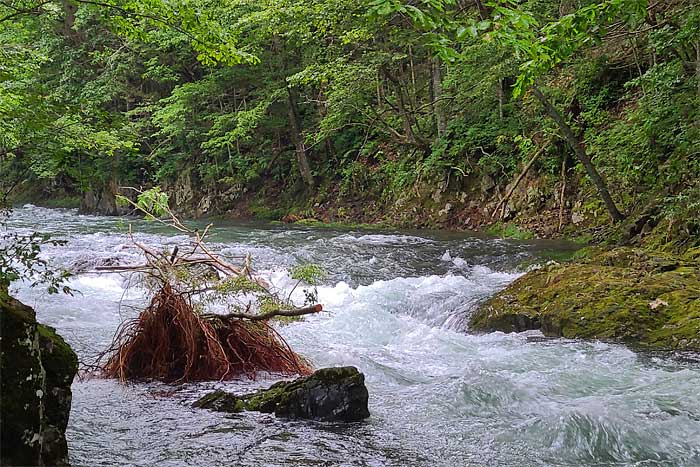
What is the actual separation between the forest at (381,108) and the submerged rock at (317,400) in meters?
2.15

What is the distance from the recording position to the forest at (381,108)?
465 centimetres

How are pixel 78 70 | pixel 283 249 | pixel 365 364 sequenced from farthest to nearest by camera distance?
pixel 78 70, pixel 283 249, pixel 365 364

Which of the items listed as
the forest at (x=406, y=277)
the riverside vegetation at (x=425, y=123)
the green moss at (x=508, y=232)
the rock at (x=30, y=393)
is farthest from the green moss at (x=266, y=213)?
the rock at (x=30, y=393)

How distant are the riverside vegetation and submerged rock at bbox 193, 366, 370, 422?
206cm

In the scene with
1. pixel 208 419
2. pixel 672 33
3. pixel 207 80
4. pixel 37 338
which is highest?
pixel 207 80

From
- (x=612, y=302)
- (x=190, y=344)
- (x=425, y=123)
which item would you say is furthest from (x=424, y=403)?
(x=425, y=123)

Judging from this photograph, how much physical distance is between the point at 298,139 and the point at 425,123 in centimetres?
557

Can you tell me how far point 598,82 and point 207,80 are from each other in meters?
14.6

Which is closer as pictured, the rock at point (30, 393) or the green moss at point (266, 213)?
the rock at point (30, 393)

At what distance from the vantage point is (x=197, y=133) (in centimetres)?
2503

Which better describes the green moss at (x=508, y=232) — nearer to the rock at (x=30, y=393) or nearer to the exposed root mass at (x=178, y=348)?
the exposed root mass at (x=178, y=348)

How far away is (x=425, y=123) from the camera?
69.3 feet

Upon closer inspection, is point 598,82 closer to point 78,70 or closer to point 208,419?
point 208,419

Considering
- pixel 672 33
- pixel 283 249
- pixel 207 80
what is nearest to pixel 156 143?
pixel 207 80
